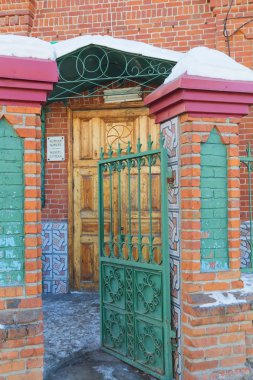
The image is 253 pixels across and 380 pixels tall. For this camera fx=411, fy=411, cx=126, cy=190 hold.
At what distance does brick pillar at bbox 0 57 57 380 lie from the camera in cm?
270

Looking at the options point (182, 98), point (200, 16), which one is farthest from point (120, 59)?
point (182, 98)

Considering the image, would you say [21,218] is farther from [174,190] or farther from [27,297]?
[174,190]

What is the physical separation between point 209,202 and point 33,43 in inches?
66.5

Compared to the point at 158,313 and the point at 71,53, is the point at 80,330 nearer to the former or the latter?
the point at 158,313

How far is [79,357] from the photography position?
3809mm

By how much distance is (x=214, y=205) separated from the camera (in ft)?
10.1

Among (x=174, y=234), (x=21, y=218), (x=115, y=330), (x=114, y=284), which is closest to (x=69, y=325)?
(x=115, y=330)

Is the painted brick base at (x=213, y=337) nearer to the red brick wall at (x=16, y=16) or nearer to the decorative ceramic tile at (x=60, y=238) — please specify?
the decorative ceramic tile at (x=60, y=238)

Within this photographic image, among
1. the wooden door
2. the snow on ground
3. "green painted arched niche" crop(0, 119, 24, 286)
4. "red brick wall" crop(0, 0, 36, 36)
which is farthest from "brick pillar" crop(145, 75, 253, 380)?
"red brick wall" crop(0, 0, 36, 36)

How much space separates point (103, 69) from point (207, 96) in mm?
3184

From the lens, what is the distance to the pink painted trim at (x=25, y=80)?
2672 mm

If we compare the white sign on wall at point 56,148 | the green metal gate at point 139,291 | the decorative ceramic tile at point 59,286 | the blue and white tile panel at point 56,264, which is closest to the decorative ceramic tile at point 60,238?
the blue and white tile panel at point 56,264

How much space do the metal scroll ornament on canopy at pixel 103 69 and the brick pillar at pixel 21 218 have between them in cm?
224

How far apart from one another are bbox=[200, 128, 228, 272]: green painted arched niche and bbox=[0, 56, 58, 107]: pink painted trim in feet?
4.01
